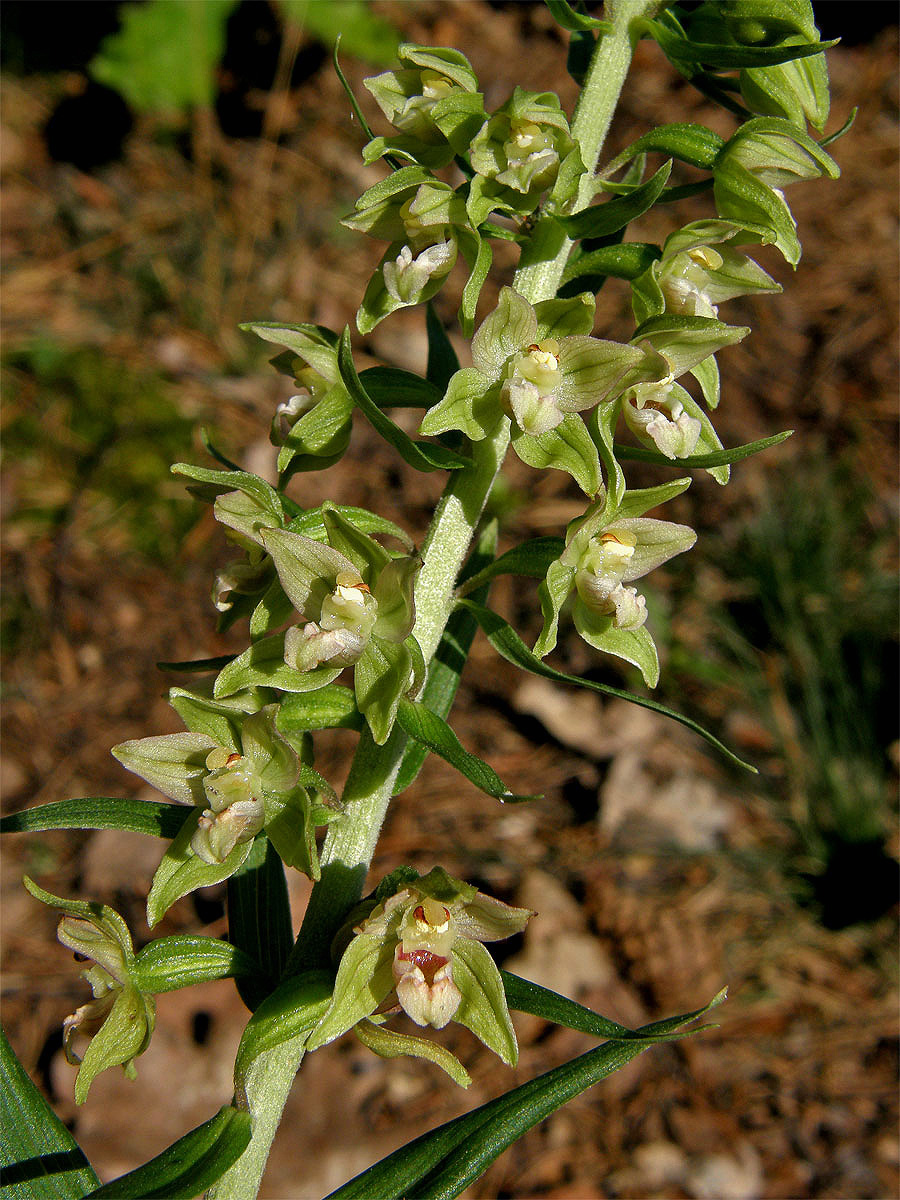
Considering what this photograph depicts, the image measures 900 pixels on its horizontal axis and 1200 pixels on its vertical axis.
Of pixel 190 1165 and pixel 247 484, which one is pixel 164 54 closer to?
pixel 247 484

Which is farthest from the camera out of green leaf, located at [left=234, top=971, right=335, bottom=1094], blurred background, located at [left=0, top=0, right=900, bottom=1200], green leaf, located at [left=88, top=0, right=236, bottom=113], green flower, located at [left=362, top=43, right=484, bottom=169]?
green leaf, located at [left=88, top=0, right=236, bottom=113]

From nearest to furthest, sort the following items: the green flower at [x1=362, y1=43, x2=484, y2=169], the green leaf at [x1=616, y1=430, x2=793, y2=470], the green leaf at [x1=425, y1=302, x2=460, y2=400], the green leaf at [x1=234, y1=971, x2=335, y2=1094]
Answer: the green leaf at [x1=234, y1=971, x2=335, y2=1094] < the green leaf at [x1=616, y1=430, x2=793, y2=470] < the green flower at [x1=362, y1=43, x2=484, y2=169] < the green leaf at [x1=425, y1=302, x2=460, y2=400]

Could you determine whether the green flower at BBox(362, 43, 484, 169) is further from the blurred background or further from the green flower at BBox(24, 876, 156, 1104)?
the blurred background

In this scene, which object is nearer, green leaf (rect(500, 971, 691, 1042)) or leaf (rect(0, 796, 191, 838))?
green leaf (rect(500, 971, 691, 1042))

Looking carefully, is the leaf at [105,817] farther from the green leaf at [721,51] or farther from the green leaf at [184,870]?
the green leaf at [721,51]

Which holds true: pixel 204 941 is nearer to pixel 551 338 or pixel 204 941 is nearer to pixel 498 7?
pixel 551 338

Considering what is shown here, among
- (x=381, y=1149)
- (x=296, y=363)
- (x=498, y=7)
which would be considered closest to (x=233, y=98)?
(x=498, y=7)

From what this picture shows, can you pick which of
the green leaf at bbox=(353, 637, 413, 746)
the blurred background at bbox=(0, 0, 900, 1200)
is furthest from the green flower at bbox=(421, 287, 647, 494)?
the blurred background at bbox=(0, 0, 900, 1200)
